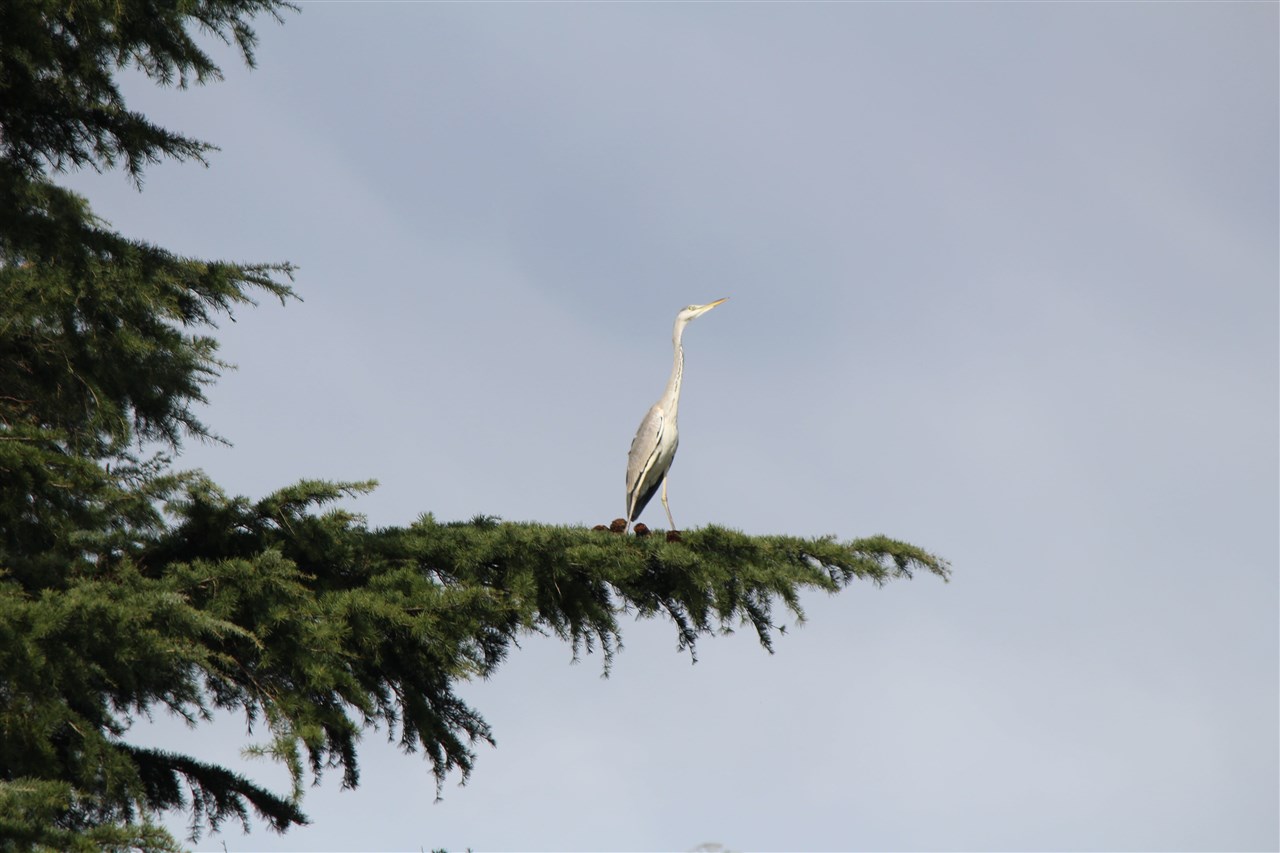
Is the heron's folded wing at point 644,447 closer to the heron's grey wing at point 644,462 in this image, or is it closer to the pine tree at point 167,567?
the heron's grey wing at point 644,462

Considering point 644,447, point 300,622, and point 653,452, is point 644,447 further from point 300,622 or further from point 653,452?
point 300,622

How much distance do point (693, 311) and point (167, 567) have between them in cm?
632

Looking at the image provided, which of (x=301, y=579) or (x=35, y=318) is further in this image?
(x=35, y=318)

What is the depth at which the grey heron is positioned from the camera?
388 inches

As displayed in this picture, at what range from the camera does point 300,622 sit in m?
5.69

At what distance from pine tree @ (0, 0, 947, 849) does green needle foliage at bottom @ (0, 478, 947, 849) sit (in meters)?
0.01

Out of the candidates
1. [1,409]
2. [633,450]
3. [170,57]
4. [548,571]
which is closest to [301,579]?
[548,571]

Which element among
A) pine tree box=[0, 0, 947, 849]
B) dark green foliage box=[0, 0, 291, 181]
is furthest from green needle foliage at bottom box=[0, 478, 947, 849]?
dark green foliage box=[0, 0, 291, 181]

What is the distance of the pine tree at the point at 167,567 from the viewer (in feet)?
16.8

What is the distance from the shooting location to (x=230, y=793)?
22.5 ft

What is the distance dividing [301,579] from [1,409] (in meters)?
2.61

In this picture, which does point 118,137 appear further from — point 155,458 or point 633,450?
point 633,450

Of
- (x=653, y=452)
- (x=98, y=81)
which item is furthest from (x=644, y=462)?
(x=98, y=81)

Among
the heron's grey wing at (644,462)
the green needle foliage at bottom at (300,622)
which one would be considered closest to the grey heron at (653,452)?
the heron's grey wing at (644,462)
